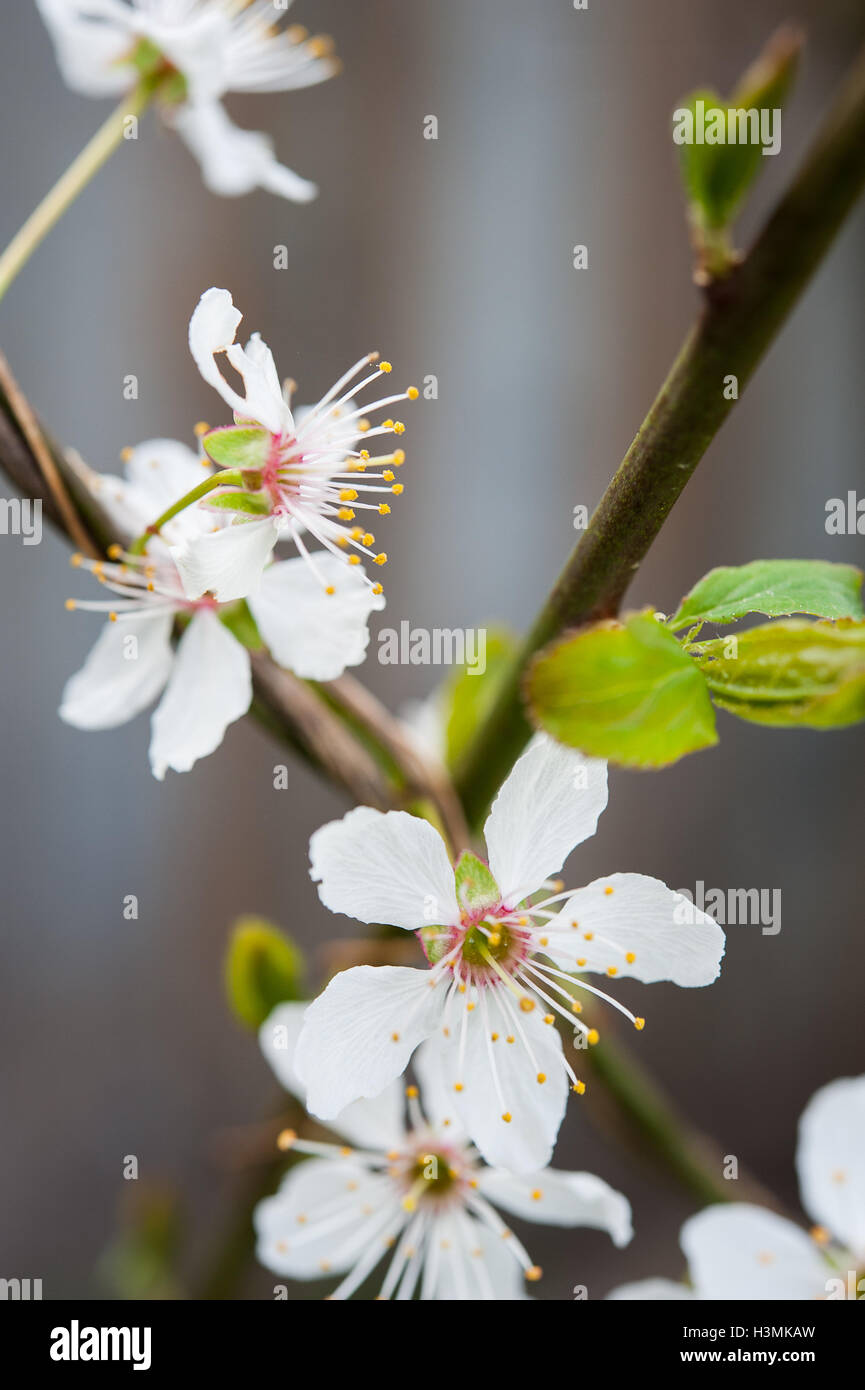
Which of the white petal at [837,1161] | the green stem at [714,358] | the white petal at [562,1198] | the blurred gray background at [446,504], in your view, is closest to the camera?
the green stem at [714,358]

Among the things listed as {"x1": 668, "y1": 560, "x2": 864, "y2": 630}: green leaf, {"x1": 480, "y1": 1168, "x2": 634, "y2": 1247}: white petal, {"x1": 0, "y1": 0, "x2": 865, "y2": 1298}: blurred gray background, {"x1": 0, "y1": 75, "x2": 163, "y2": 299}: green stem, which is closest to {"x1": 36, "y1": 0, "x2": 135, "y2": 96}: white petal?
{"x1": 0, "y1": 75, "x2": 163, "y2": 299}: green stem

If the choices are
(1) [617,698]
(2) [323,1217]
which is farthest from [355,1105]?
(1) [617,698]

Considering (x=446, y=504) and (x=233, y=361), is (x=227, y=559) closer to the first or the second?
(x=233, y=361)

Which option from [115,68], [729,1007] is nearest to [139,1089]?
[729,1007]

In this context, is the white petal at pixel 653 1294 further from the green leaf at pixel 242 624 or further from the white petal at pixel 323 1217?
the green leaf at pixel 242 624

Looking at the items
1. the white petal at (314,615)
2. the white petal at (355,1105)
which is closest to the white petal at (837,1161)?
the white petal at (355,1105)

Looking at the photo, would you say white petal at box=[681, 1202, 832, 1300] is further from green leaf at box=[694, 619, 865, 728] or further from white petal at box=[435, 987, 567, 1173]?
green leaf at box=[694, 619, 865, 728]

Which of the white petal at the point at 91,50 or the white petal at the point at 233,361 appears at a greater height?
the white petal at the point at 91,50
